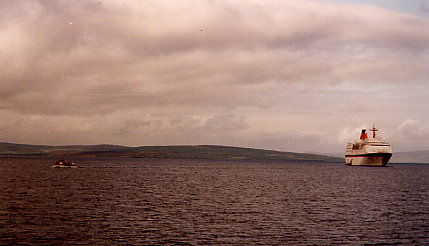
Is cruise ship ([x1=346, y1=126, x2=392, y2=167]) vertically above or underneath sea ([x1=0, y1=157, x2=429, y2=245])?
above

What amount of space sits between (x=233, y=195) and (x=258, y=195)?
164 inches

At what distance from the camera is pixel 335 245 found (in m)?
32.7

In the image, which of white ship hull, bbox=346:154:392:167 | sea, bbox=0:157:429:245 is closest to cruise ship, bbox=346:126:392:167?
white ship hull, bbox=346:154:392:167

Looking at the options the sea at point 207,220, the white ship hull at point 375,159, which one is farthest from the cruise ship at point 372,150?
the sea at point 207,220

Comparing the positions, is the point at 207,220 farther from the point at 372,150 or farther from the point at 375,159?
the point at 375,159

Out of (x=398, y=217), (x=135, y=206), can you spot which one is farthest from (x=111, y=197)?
(x=398, y=217)

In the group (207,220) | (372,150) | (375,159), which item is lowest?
(207,220)

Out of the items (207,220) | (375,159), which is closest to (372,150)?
(375,159)

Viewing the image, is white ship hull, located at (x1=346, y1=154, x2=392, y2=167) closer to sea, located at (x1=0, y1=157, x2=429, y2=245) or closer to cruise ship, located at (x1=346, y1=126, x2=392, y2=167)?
cruise ship, located at (x1=346, y1=126, x2=392, y2=167)

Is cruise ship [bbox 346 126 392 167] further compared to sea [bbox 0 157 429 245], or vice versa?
cruise ship [bbox 346 126 392 167]

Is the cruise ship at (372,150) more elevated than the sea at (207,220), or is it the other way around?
the cruise ship at (372,150)

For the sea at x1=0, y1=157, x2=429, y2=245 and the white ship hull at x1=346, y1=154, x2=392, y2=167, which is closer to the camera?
the sea at x1=0, y1=157, x2=429, y2=245

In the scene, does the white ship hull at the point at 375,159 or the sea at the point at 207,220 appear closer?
the sea at the point at 207,220

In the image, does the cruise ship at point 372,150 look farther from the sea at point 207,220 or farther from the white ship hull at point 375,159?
the sea at point 207,220
